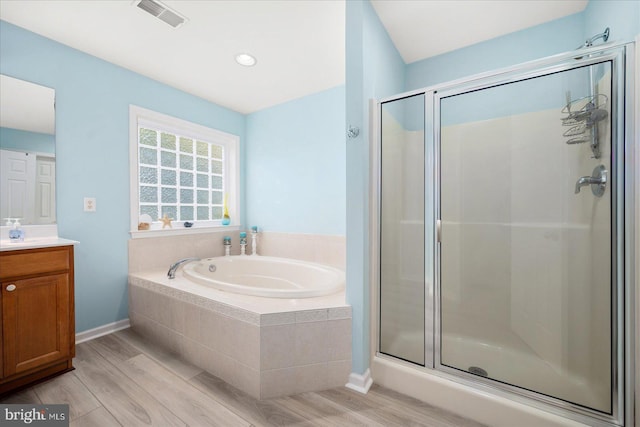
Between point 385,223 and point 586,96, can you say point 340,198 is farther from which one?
point 586,96

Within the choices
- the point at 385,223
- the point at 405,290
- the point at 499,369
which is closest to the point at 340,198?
the point at 385,223

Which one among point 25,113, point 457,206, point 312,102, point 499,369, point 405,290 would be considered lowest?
point 499,369

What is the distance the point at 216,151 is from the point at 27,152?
1.67m

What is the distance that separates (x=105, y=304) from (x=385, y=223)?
2426 mm

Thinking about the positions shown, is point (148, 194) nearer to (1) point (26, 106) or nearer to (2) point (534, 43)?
(1) point (26, 106)

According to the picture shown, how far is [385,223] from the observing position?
1.73 metres

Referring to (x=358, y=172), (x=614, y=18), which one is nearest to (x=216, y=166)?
(x=358, y=172)

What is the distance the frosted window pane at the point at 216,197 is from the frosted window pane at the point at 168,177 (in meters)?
0.49

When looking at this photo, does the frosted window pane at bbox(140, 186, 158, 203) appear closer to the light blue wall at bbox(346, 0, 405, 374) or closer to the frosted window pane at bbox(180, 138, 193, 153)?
the frosted window pane at bbox(180, 138, 193, 153)

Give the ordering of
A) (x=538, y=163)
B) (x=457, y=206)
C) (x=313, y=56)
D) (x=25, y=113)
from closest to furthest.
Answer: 1. (x=538, y=163)
2. (x=457, y=206)
3. (x=25, y=113)
4. (x=313, y=56)

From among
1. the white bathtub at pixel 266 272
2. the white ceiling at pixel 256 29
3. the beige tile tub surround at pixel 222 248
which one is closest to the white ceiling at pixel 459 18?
the white ceiling at pixel 256 29

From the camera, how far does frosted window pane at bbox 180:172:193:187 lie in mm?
2990

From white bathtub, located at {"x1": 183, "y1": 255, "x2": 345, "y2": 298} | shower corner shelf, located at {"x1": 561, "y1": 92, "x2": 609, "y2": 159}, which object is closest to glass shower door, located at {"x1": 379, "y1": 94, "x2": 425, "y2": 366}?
white bathtub, located at {"x1": 183, "y1": 255, "x2": 345, "y2": 298}

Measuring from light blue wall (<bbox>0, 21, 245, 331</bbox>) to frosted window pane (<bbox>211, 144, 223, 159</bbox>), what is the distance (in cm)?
84
